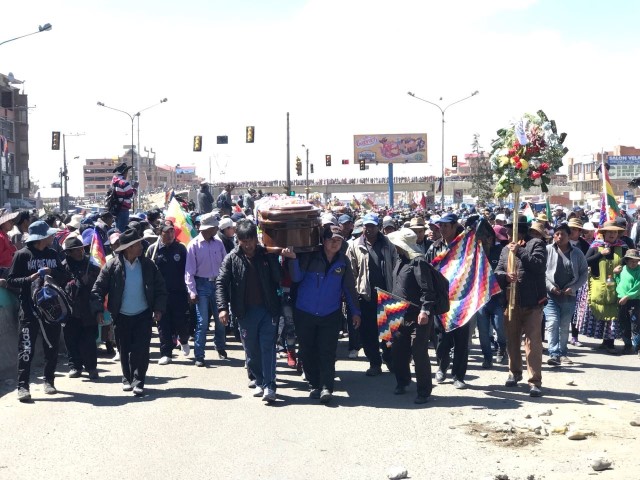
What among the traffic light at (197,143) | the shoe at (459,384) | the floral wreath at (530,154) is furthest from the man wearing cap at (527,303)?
the traffic light at (197,143)

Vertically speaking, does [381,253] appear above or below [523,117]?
below

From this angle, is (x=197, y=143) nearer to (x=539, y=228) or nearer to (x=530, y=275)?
(x=539, y=228)

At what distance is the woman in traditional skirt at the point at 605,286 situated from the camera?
38.0ft

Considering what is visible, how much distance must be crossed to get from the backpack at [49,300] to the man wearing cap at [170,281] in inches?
80.4

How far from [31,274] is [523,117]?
564 centimetres

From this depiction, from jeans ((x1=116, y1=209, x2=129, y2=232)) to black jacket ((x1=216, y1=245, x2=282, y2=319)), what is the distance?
18.4 ft

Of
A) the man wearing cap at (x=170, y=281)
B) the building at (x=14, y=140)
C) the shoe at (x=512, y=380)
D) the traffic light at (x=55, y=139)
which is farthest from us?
the building at (x=14, y=140)

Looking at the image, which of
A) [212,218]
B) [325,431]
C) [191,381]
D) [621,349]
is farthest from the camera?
[621,349]

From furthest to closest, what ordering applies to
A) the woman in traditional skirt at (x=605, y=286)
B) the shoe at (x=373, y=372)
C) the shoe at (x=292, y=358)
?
the woman in traditional skirt at (x=605, y=286)
the shoe at (x=292, y=358)
the shoe at (x=373, y=372)

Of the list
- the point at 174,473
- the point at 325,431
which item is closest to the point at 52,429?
the point at 174,473

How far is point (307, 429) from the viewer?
7352 mm

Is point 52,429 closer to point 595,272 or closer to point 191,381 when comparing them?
point 191,381

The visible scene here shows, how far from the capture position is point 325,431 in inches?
286

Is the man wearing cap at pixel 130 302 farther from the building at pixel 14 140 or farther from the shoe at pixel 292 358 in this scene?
the building at pixel 14 140
